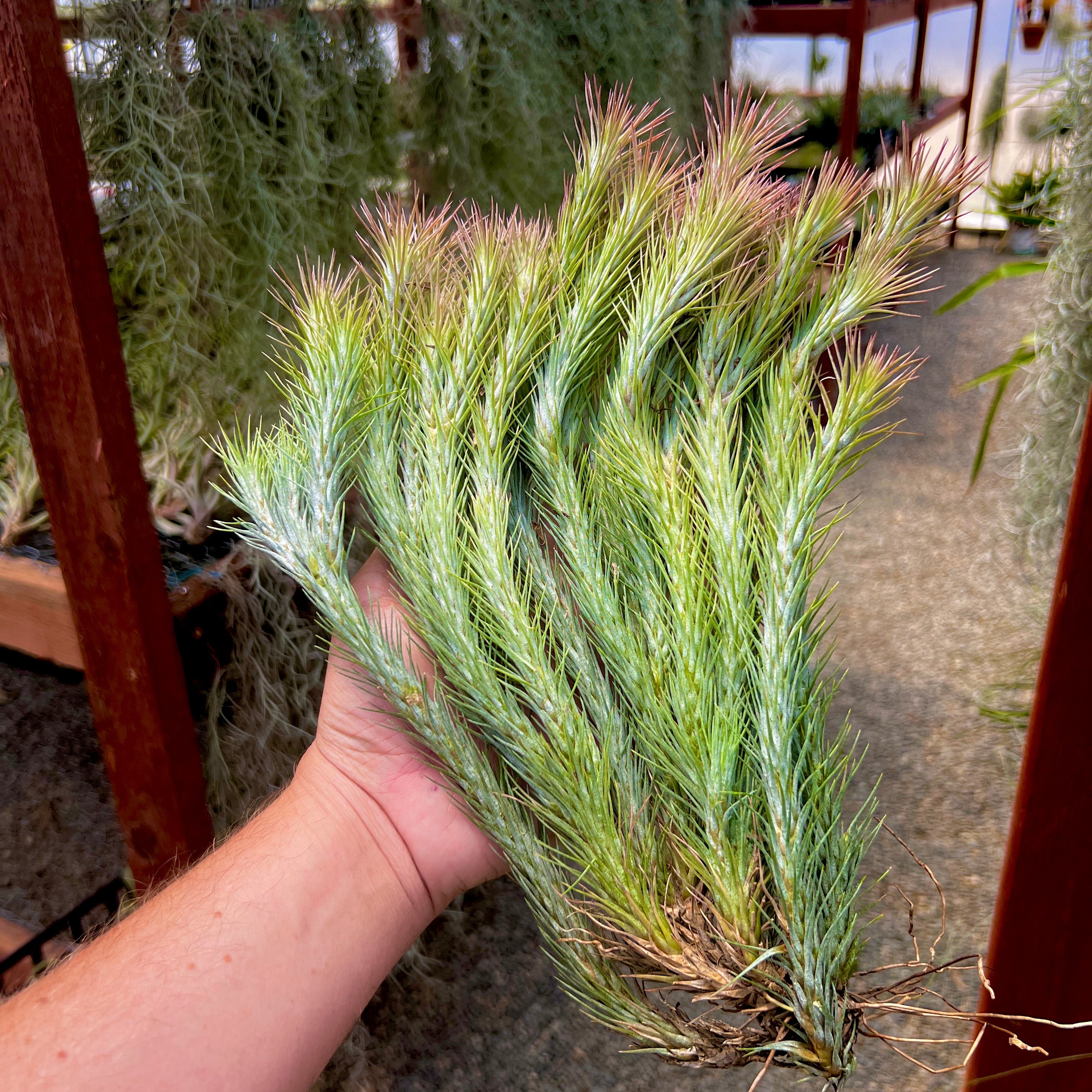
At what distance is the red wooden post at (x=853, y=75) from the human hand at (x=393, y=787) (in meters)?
1.19

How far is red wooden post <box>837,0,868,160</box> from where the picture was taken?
1348mm

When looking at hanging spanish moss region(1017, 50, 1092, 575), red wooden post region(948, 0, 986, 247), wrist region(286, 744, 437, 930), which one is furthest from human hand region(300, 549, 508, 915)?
red wooden post region(948, 0, 986, 247)

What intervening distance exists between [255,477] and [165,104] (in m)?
0.34

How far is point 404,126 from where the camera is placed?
0.82m

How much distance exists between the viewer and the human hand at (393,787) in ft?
1.57

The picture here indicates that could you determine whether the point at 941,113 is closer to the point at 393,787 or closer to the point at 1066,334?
the point at 1066,334

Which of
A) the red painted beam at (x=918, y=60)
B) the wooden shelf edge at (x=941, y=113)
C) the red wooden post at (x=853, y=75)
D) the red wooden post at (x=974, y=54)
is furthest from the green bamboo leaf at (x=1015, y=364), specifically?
the red wooden post at (x=974, y=54)

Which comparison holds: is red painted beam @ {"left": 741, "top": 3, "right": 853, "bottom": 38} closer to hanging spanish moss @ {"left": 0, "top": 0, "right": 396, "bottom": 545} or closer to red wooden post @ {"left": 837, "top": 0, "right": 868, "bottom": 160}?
red wooden post @ {"left": 837, "top": 0, "right": 868, "bottom": 160}

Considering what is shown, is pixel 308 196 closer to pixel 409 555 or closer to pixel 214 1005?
pixel 409 555

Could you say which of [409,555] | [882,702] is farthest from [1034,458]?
[409,555]

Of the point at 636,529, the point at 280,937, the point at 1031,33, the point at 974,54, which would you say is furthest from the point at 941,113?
the point at 280,937

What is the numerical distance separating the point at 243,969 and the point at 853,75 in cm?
143

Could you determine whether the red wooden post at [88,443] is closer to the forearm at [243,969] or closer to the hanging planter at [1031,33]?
the forearm at [243,969]

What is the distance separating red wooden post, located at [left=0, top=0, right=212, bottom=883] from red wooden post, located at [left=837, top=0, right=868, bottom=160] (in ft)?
3.84
